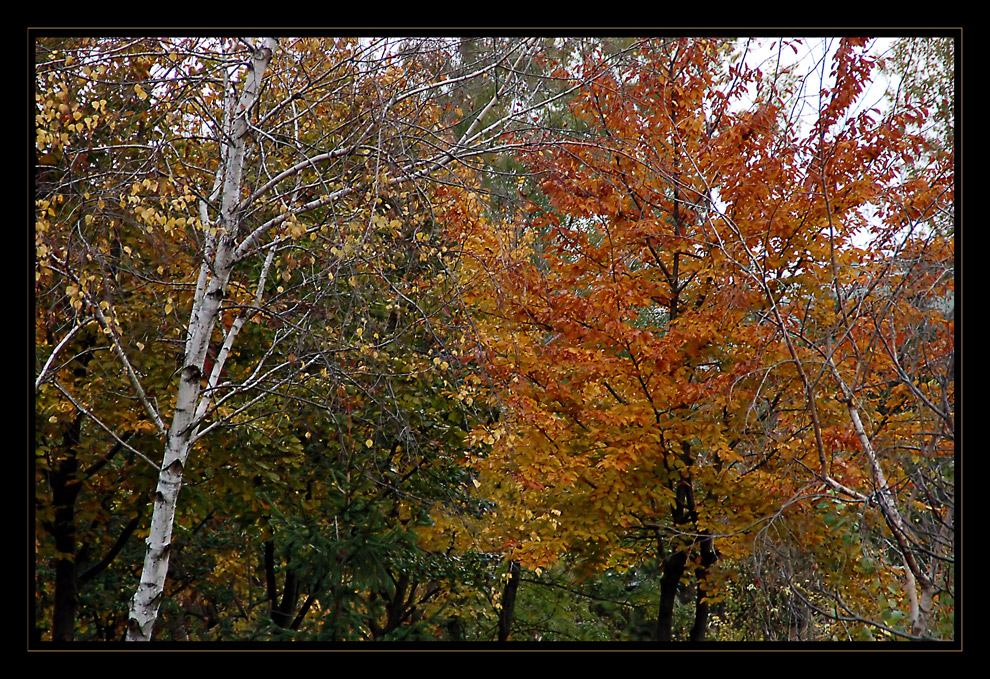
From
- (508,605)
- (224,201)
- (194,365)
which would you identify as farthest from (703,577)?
(224,201)

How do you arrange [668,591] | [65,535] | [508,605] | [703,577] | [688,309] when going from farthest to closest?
1. [508,605]
2. [65,535]
3. [668,591]
4. [703,577]
5. [688,309]

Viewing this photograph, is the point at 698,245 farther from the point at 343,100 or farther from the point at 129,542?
the point at 129,542

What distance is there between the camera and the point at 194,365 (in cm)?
511

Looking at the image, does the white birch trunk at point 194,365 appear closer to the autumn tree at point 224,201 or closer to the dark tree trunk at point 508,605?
the autumn tree at point 224,201

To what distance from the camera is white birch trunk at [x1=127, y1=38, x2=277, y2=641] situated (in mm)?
4895

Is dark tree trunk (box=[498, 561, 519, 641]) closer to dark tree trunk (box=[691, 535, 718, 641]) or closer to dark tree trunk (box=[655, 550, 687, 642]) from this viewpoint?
dark tree trunk (box=[691, 535, 718, 641])

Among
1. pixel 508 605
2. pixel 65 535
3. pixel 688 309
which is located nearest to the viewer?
pixel 688 309

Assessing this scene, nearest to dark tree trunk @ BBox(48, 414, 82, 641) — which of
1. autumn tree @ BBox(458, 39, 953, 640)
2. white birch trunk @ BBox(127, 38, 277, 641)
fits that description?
white birch trunk @ BBox(127, 38, 277, 641)

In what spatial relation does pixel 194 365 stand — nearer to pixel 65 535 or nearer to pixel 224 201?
pixel 224 201

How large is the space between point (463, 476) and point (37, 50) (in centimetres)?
567

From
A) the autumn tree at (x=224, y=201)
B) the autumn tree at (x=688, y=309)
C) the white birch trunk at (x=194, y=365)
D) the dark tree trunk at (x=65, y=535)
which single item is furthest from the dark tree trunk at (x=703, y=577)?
the dark tree trunk at (x=65, y=535)

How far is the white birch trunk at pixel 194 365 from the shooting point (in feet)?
16.1

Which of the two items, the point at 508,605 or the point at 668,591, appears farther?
the point at 508,605
